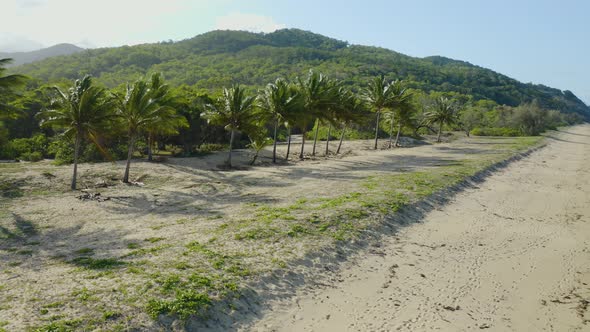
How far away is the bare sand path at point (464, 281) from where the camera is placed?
26.7 feet

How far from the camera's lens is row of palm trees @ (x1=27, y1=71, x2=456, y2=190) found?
1945 centimetres

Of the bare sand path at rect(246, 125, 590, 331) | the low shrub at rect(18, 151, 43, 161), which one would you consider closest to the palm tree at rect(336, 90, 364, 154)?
the bare sand path at rect(246, 125, 590, 331)

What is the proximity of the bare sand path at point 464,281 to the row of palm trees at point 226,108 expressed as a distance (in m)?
15.8

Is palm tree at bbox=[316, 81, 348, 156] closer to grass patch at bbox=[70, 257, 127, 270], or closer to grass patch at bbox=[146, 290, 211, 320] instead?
grass patch at bbox=[70, 257, 127, 270]

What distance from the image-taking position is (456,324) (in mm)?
8062

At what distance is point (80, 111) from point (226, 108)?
9.95 m

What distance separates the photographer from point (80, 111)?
1927cm

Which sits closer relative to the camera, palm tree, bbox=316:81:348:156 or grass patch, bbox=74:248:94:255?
grass patch, bbox=74:248:94:255

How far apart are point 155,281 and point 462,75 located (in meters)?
199

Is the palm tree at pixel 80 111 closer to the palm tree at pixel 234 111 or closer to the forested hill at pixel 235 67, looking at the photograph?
the palm tree at pixel 234 111

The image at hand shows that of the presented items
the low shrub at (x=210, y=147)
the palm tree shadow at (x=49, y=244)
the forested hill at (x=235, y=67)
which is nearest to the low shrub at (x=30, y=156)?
the low shrub at (x=210, y=147)

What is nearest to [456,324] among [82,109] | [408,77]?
Answer: [82,109]

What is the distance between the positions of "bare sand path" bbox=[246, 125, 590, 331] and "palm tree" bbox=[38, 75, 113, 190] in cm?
1535

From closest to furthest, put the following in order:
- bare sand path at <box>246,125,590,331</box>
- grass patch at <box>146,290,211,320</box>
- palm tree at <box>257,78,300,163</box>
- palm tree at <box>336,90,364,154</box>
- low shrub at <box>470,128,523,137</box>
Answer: grass patch at <box>146,290,211,320</box> < bare sand path at <box>246,125,590,331</box> < palm tree at <box>257,78,300,163</box> < palm tree at <box>336,90,364,154</box> < low shrub at <box>470,128,523,137</box>
